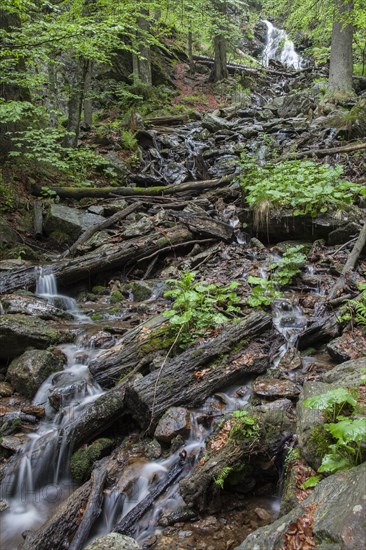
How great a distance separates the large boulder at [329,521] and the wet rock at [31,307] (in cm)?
523

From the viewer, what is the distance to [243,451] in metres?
3.29

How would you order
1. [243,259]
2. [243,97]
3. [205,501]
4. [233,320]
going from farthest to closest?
1. [243,97]
2. [243,259]
3. [233,320]
4. [205,501]

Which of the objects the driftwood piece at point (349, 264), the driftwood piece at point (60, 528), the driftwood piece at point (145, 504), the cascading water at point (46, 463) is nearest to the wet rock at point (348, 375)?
the driftwood piece at point (145, 504)

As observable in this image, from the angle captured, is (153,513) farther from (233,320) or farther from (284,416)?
(233,320)

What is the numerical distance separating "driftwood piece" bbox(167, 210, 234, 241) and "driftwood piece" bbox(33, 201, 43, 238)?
11.3 feet

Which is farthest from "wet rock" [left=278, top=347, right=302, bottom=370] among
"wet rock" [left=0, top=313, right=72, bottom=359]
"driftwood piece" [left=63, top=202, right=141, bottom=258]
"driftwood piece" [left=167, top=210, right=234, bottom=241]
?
"driftwood piece" [left=63, top=202, right=141, bottom=258]

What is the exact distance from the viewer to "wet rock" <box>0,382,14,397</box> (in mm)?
5177

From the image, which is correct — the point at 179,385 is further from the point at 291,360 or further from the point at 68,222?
the point at 68,222

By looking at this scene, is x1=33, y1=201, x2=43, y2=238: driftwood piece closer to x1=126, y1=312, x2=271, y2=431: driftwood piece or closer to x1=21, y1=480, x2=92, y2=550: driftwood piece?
x1=126, y1=312, x2=271, y2=431: driftwood piece

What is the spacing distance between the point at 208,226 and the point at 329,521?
7221 mm

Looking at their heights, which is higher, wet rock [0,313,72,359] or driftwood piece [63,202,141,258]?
driftwood piece [63,202,141,258]

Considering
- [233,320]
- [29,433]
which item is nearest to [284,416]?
[233,320]

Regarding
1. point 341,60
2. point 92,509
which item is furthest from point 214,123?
point 92,509

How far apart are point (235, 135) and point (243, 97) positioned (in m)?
7.19
